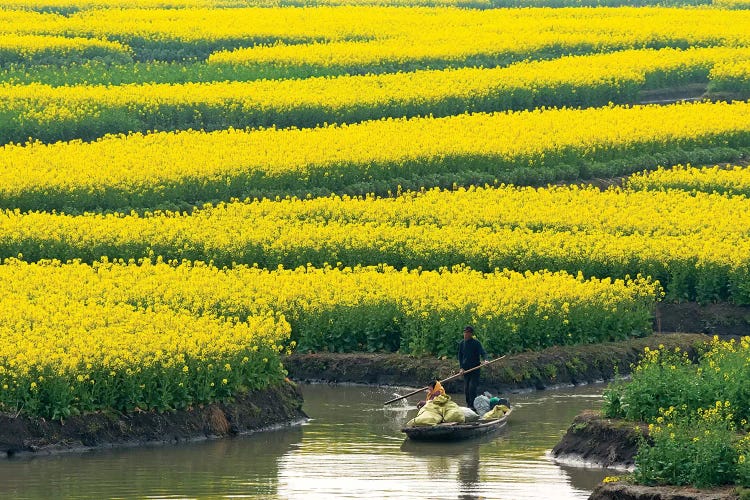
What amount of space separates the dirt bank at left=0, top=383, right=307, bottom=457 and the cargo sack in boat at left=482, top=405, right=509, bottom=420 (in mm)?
3283

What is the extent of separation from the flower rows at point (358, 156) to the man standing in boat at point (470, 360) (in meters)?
22.1

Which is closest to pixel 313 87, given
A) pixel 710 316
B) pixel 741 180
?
pixel 741 180

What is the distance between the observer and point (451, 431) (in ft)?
94.6

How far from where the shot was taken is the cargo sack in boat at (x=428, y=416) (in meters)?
28.7

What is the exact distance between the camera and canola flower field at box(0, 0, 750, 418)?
1287 inches

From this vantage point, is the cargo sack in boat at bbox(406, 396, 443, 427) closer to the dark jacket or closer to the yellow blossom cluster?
the dark jacket

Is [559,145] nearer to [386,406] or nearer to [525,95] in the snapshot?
[525,95]

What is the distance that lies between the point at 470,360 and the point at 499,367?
9.27ft

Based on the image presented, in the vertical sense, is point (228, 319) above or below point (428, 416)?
above

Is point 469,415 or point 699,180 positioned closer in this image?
point 469,415

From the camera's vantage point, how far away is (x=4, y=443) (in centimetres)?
2716

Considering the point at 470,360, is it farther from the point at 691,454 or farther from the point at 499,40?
the point at 499,40

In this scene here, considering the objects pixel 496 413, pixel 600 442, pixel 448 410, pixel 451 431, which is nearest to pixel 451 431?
pixel 451 431

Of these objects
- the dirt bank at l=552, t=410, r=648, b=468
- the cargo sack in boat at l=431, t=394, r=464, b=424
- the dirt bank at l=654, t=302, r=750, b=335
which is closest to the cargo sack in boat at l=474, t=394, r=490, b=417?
the cargo sack in boat at l=431, t=394, r=464, b=424
